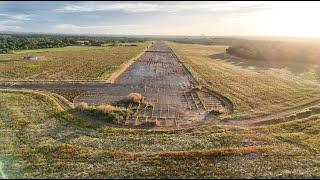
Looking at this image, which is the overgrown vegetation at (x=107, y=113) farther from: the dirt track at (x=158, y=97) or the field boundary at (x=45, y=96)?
the field boundary at (x=45, y=96)

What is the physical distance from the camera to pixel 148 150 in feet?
71.0

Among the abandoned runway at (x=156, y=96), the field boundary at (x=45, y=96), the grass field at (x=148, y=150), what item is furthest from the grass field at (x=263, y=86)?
the field boundary at (x=45, y=96)

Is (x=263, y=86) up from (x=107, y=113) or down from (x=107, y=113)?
up

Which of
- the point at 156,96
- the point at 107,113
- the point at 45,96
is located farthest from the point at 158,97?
the point at 45,96

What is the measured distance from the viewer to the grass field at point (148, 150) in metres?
18.5

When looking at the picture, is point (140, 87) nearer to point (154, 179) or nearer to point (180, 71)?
point (180, 71)

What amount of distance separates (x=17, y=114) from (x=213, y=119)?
47.0 feet

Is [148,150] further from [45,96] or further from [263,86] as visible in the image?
[263,86]

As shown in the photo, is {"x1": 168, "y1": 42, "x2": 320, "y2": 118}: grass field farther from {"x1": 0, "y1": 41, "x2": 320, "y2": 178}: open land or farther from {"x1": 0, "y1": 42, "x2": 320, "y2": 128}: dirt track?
{"x1": 0, "y1": 42, "x2": 320, "y2": 128}: dirt track

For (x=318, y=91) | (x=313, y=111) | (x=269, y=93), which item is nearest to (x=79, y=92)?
(x=269, y=93)

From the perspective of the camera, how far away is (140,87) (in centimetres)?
4247

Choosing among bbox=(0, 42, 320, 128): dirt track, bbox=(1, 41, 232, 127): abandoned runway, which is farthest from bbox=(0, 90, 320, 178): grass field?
bbox=(1, 41, 232, 127): abandoned runway

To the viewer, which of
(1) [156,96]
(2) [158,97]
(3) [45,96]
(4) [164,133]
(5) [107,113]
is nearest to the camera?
(4) [164,133]

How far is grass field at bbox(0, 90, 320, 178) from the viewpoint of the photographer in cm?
1855
